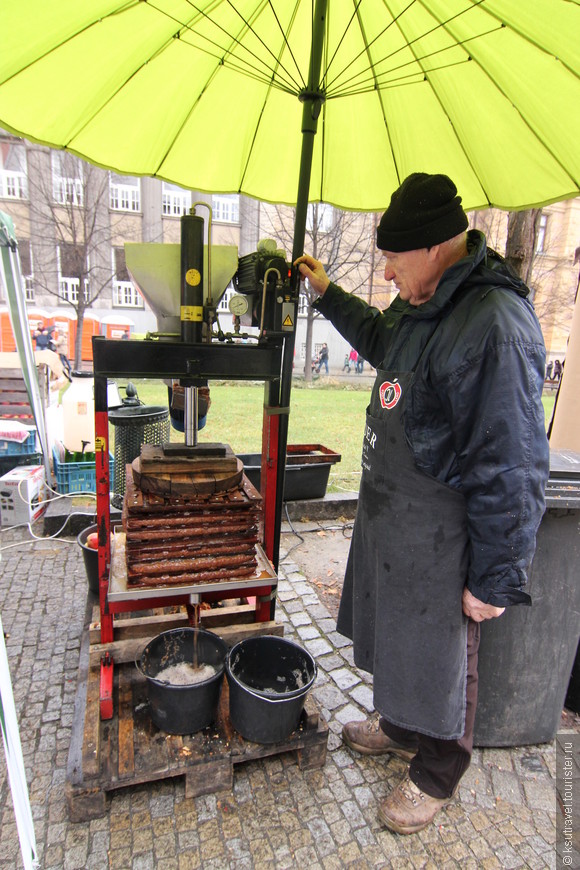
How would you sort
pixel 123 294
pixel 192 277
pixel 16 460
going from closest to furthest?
pixel 192 277 → pixel 16 460 → pixel 123 294

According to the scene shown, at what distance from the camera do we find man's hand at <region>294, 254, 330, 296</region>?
2.29 m

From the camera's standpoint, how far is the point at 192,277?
6.36 feet

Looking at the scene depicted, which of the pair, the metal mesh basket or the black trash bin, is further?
the metal mesh basket

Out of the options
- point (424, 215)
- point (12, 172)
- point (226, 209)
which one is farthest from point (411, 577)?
point (12, 172)

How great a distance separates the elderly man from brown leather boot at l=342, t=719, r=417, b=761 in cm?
25

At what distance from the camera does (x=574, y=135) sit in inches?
89.6

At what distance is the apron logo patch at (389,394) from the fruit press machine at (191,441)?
19.1 inches

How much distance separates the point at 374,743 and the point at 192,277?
7.41ft

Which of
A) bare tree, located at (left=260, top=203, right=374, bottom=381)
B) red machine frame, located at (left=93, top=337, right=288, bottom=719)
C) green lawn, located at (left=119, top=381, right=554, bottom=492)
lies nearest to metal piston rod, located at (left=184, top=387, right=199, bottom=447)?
red machine frame, located at (left=93, top=337, right=288, bottom=719)

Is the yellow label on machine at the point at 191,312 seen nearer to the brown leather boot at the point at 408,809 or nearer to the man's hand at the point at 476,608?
the man's hand at the point at 476,608

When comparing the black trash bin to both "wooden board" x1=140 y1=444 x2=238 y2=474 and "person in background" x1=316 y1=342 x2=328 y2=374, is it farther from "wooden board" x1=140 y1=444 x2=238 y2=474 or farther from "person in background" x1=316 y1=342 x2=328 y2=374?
"person in background" x1=316 y1=342 x2=328 y2=374

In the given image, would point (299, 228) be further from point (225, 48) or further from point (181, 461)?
point (181, 461)

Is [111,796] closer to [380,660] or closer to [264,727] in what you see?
[264,727]

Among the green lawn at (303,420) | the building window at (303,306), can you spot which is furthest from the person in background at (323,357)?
the green lawn at (303,420)
